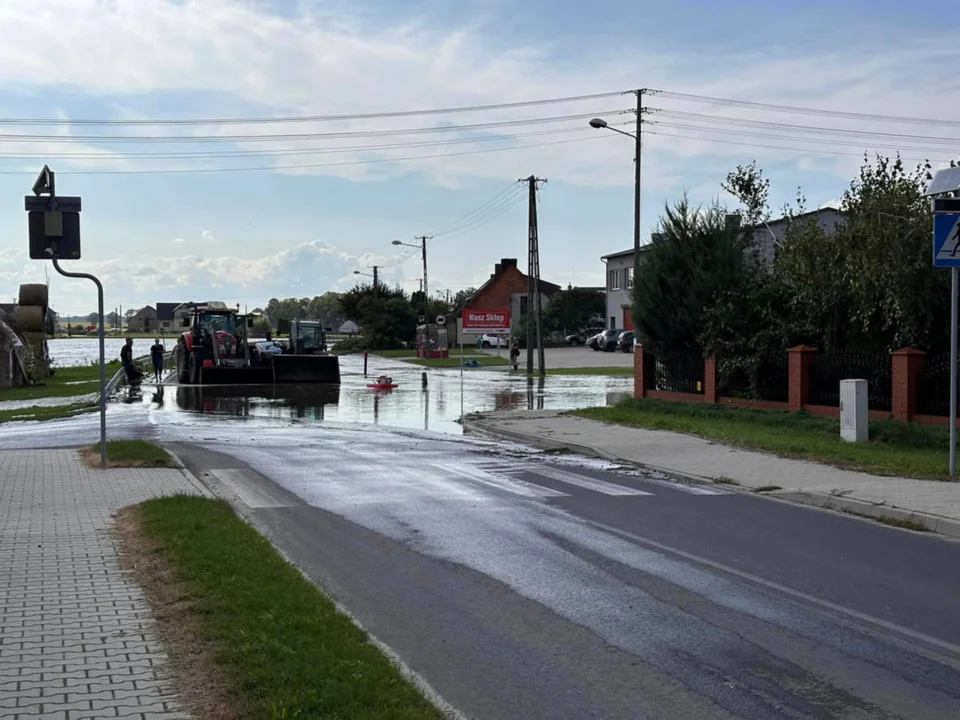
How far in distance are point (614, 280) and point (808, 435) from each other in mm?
65867

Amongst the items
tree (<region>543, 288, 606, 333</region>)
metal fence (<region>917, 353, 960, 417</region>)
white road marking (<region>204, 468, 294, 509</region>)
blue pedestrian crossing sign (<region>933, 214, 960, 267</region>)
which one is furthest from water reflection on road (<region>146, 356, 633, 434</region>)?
tree (<region>543, 288, 606, 333</region>)

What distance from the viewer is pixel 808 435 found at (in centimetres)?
1792

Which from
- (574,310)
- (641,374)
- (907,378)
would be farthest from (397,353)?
(907,378)

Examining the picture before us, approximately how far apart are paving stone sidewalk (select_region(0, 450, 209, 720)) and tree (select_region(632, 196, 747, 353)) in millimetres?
14773

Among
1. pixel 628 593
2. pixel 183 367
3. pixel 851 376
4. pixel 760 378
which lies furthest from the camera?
pixel 183 367

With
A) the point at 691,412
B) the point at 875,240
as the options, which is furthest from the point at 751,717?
the point at 691,412

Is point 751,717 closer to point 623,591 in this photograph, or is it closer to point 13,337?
point 623,591

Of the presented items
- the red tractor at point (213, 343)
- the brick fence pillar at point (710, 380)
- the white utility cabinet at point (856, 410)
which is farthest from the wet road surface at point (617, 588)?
the red tractor at point (213, 343)

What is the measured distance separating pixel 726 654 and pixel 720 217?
19.2 metres

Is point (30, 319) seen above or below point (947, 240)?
→ below

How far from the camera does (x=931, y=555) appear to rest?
29.5 ft

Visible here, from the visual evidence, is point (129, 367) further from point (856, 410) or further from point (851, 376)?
point (856, 410)

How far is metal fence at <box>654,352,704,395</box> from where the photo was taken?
78.4 feet

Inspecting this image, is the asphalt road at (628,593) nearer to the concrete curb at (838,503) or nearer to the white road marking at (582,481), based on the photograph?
the white road marking at (582,481)
